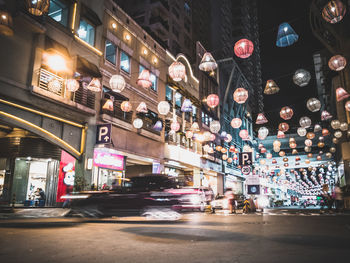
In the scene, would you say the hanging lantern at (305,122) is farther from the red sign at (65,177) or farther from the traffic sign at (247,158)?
the traffic sign at (247,158)

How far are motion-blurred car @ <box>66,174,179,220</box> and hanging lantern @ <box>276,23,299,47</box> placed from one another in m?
7.79

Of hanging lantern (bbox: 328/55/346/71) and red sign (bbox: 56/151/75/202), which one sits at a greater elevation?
hanging lantern (bbox: 328/55/346/71)

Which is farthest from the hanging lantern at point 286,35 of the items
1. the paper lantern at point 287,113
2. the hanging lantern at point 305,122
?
the hanging lantern at point 305,122

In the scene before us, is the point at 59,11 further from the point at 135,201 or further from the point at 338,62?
the point at 338,62

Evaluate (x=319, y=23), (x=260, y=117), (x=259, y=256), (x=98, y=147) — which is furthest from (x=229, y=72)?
(x=259, y=256)

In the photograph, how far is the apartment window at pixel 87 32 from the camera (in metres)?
19.9

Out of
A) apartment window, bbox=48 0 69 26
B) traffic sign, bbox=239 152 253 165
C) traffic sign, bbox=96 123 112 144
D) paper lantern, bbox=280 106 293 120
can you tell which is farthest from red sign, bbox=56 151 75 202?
traffic sign, bbox=239 152 253 165

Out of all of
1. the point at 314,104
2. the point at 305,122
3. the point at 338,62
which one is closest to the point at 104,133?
the point at 314,104

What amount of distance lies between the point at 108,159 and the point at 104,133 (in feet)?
7.54

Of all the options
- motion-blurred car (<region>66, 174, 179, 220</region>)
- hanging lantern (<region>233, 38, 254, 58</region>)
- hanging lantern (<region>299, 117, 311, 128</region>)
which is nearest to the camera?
motion-blurred car (<region>66, 174, 179, 220</region>)

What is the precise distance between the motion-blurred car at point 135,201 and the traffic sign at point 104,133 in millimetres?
7108

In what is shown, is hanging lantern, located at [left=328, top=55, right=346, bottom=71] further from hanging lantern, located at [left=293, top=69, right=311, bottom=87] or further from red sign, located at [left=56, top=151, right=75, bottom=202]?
red sign, located at [left=56, top=151, right=75, bottom=202]

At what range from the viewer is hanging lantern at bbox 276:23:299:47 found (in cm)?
1175

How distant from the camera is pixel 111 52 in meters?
22.5
